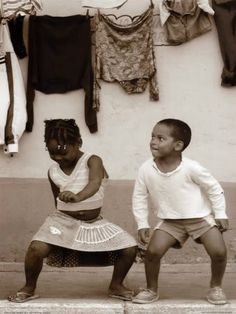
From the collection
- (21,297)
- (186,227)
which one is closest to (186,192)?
(186,227)

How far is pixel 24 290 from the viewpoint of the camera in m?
5.50

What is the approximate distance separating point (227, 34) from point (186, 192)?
2.14 meters

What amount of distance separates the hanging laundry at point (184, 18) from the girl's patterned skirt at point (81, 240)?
2.15 m

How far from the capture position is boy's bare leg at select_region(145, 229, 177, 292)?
5422mm

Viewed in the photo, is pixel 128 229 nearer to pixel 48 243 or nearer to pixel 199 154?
pixel 199 154

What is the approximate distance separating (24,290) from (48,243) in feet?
1.18

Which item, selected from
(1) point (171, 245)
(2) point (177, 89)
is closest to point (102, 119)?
(2) point (177, 89)

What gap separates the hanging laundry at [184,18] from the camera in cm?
702

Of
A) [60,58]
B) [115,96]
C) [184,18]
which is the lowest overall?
[115,96]

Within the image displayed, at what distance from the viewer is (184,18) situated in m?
7.08

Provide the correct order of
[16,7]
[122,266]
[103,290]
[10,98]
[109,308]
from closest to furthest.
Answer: [109,308]
[122,266]
[103,290]
[16,7]
[10,98]

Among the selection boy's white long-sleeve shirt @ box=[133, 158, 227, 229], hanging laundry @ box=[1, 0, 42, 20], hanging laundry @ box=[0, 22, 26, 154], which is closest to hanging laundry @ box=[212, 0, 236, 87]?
hanging laundry @ box=[1, 0, 42, 20]

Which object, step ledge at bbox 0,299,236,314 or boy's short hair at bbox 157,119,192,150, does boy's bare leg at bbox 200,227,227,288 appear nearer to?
step ledge at bbox 0,299,236,314

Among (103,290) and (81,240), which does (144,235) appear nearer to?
(81,240)
